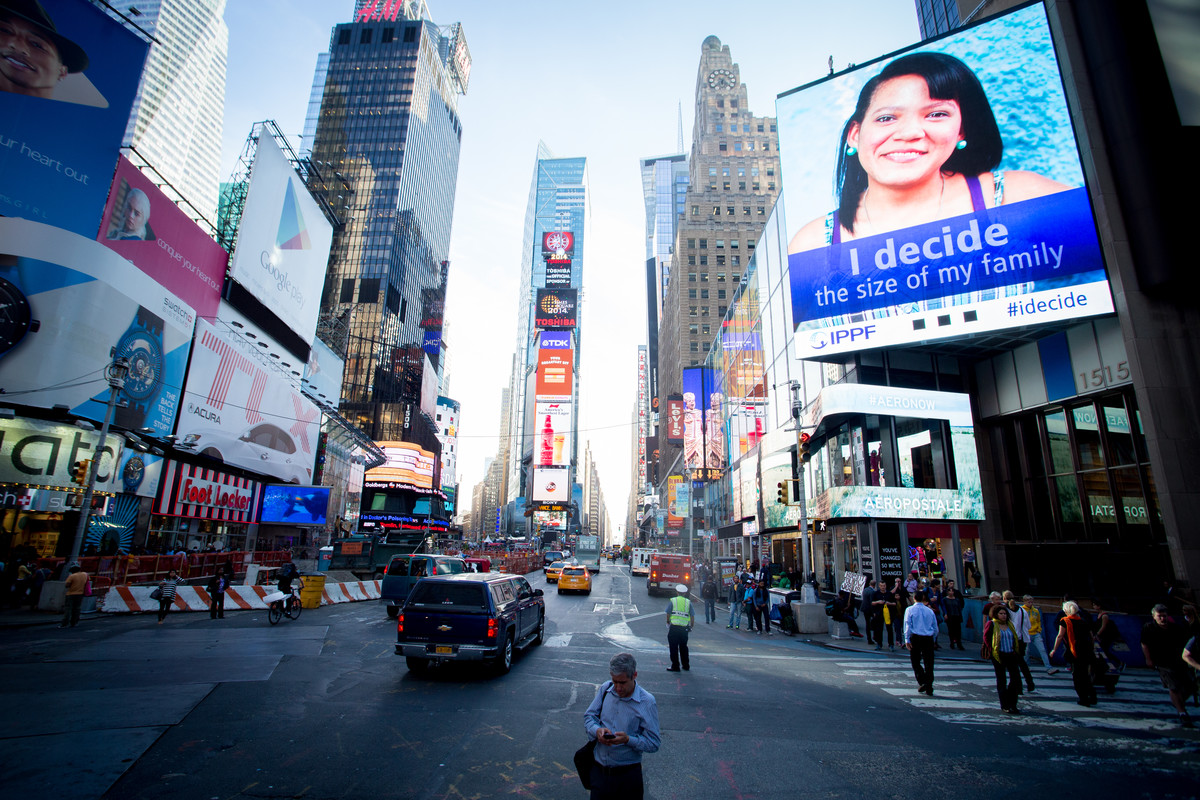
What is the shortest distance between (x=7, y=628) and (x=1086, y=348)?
34.2 metres

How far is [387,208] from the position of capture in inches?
4296

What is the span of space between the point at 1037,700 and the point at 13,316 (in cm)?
3325

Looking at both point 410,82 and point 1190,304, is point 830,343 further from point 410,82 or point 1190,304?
point 410,82

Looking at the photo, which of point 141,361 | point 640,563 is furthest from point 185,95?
point 640,563

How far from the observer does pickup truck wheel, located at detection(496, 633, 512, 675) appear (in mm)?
10781

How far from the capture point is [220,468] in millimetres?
36531

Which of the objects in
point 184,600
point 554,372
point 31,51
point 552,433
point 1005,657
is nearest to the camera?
point 1005,657

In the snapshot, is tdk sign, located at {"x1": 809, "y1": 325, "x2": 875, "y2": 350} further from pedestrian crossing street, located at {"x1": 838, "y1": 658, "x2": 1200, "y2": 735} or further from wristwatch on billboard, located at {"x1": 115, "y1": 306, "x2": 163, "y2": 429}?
wristwatch on billboard, located at {"x1": 115, "y1": 306, "x2": 163, "y2": 429}

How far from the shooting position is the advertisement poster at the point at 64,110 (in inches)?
877

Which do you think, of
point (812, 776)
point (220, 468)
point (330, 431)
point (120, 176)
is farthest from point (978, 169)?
point (330, 431)

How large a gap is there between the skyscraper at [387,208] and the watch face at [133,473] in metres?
65.9

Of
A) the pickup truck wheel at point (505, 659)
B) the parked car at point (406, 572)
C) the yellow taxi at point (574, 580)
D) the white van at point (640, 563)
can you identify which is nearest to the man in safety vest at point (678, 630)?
the pickup truck wheel at point (505, 659)

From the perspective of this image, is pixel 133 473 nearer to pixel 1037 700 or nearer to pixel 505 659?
pixel 505 659

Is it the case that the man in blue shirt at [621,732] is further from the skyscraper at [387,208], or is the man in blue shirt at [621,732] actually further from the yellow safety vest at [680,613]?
the skyscraper at [387,208]
